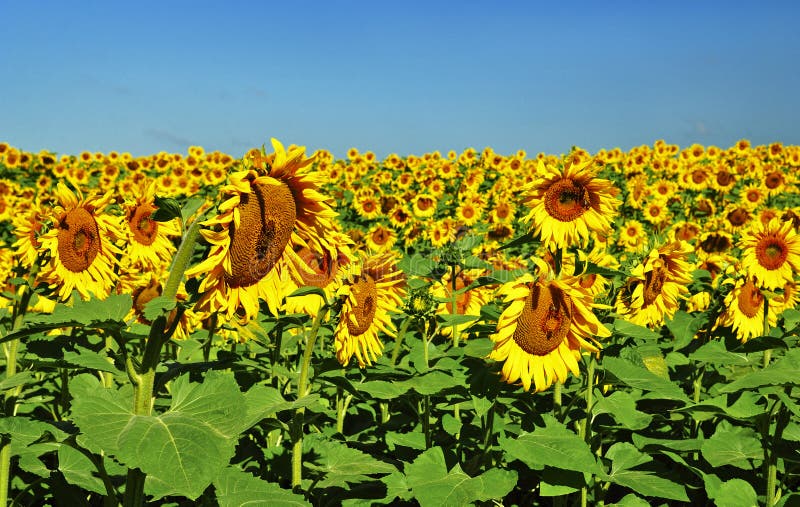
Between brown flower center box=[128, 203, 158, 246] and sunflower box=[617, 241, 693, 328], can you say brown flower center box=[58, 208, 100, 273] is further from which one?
sunflower box=[617, 241, 693, 328]

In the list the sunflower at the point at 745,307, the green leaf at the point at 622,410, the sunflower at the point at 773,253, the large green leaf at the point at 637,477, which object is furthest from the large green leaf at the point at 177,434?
the sunflower at the point at 773,253

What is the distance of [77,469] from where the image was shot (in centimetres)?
305

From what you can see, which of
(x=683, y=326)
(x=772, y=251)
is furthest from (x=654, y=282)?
(x=772, y=251)

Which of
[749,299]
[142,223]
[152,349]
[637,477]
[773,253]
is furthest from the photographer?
[773,253]

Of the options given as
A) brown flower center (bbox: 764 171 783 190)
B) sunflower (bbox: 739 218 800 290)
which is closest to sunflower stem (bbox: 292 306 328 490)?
sunflower (bbox: 739 218 800 290)

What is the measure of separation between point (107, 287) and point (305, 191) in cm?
219

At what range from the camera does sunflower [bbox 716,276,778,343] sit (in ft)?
15.7

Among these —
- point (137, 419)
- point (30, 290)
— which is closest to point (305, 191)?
point (137, 419)

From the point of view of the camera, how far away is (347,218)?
15.7m

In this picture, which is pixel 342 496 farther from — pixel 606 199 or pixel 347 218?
pixel 347 218

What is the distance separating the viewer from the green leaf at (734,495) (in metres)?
3.17

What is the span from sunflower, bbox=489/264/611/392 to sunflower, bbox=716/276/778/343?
6.73ft

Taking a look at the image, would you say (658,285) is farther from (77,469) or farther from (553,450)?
(77,469)

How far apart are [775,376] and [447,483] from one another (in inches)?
54.6
